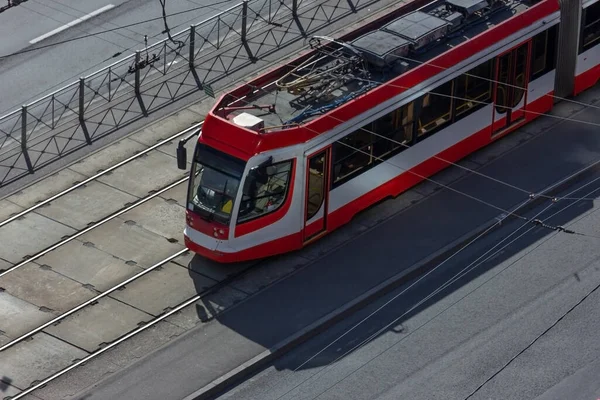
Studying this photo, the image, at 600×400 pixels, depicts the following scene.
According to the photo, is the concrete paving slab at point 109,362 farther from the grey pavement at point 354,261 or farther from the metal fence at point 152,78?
the metal fence at point 152,78

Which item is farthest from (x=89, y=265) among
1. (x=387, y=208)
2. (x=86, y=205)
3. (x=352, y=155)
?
(x=387, y=208)

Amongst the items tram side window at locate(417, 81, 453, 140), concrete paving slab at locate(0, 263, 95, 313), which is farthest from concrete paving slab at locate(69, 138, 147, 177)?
tram side window at locate(417, 81, 453, 140)

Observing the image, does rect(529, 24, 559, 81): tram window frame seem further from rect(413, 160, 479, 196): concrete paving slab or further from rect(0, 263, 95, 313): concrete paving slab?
rect(0, 263, 95, 313): concrete paving slab

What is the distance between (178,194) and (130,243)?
2.19 metres

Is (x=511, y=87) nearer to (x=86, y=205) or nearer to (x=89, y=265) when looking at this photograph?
(x=86, y=205)

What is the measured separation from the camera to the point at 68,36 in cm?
4381

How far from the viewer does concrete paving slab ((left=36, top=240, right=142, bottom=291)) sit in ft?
112

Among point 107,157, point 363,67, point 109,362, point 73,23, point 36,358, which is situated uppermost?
point 363,67

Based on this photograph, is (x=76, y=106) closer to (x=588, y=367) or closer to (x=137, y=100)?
(x=137, y=100)

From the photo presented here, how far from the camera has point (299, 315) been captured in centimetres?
3266

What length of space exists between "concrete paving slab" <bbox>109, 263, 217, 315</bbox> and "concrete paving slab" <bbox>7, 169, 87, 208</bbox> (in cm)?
459

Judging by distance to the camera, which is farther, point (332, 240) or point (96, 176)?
point (96, 176)

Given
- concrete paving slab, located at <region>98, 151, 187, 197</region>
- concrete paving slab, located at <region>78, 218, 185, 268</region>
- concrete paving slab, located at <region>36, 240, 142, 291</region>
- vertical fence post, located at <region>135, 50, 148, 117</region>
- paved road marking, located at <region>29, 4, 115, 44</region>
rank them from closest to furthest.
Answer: concrete paving slab, located at <region>36, 240, 142, 291</region> < concrete paving slab, located at <region>78, 218, 185, 268</region> < concrete paving slab, located at <region>98, 151, 187, 197</region> < vertical fence post, located at <region>135, 50, 148, 117</region> < paved road marking, located at <region>29, 4, 115, 44</region>

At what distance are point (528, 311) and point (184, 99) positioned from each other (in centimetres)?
1259
